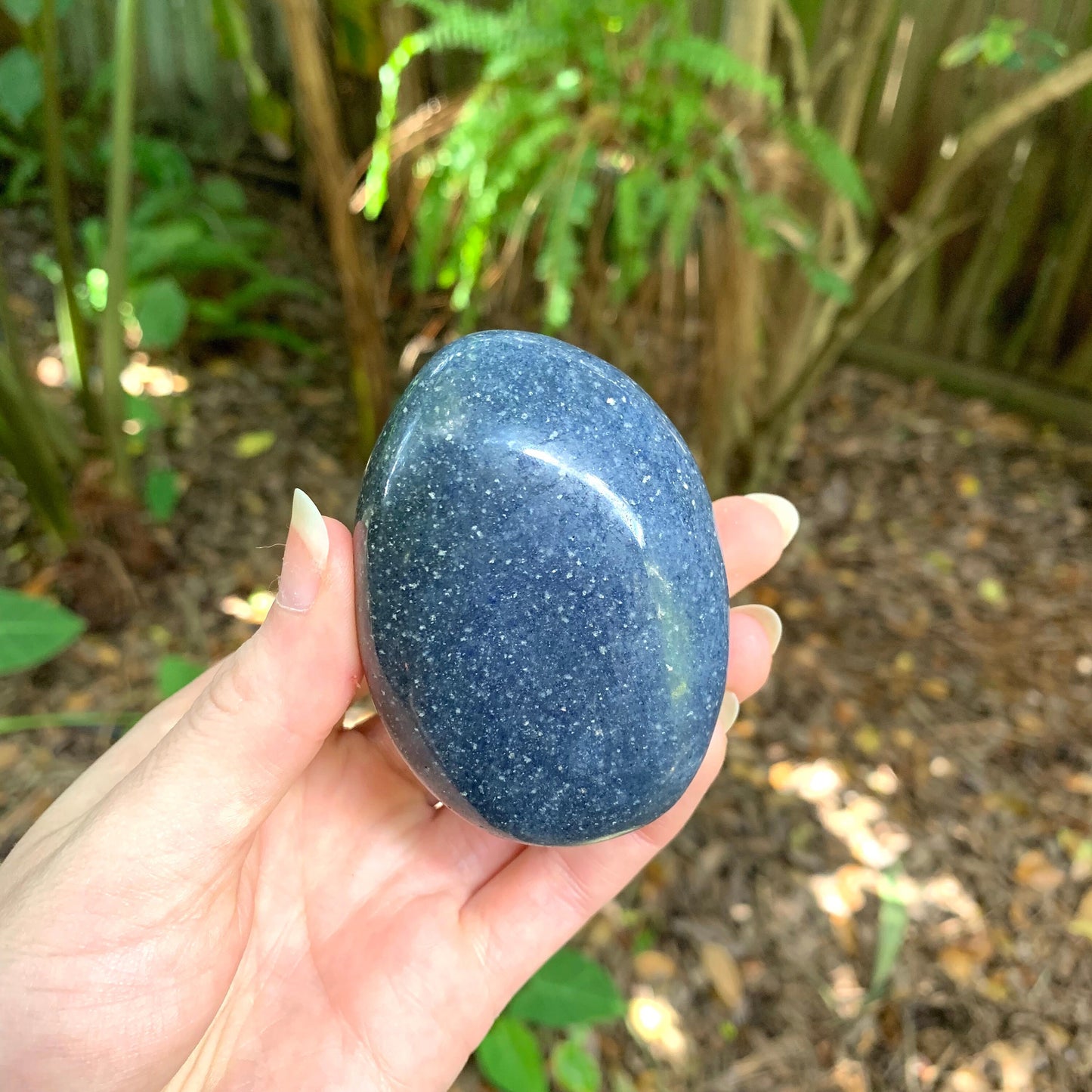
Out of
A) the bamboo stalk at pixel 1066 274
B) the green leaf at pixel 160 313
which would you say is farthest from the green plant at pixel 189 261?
the bamboo stalk at pixel 1066 274

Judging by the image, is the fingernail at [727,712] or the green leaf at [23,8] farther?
the green leaf at [23,8]

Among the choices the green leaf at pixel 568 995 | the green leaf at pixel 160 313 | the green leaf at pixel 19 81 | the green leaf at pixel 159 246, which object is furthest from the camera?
the green leaf at pixel 159 246

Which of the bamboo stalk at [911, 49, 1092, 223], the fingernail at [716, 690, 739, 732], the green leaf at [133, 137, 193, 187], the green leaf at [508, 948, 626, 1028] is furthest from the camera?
the green leaf at [133, 137, 193, 187]

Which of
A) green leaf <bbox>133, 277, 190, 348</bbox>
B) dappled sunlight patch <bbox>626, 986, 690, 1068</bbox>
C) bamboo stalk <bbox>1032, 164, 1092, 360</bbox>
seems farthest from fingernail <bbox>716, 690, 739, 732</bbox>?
bamboo stalk <bbox>1032, 164, 1092, 360</bbox>

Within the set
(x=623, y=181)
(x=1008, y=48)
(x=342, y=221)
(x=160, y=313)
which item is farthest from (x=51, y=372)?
(x=1008, y=48)

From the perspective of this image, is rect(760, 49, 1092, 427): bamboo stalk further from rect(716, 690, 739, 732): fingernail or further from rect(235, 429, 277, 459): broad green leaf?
rect(235, 429, 277, 459): broad green leaf

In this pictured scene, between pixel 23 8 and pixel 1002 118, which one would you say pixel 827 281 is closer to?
pixel 1002 118

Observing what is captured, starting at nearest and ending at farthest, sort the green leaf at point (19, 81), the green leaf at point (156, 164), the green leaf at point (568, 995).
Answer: the green leaf at point (568, 995), the green leaf at point (19, 81), the green leaf at point (156, 164)

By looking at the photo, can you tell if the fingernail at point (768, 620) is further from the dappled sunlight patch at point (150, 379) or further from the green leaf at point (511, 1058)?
the dappled sunlight patch at point (150, 379)

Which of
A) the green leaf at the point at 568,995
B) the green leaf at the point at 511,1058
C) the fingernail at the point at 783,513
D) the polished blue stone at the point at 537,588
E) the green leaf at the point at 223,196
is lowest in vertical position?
the green leaf at the point at 511,1058
